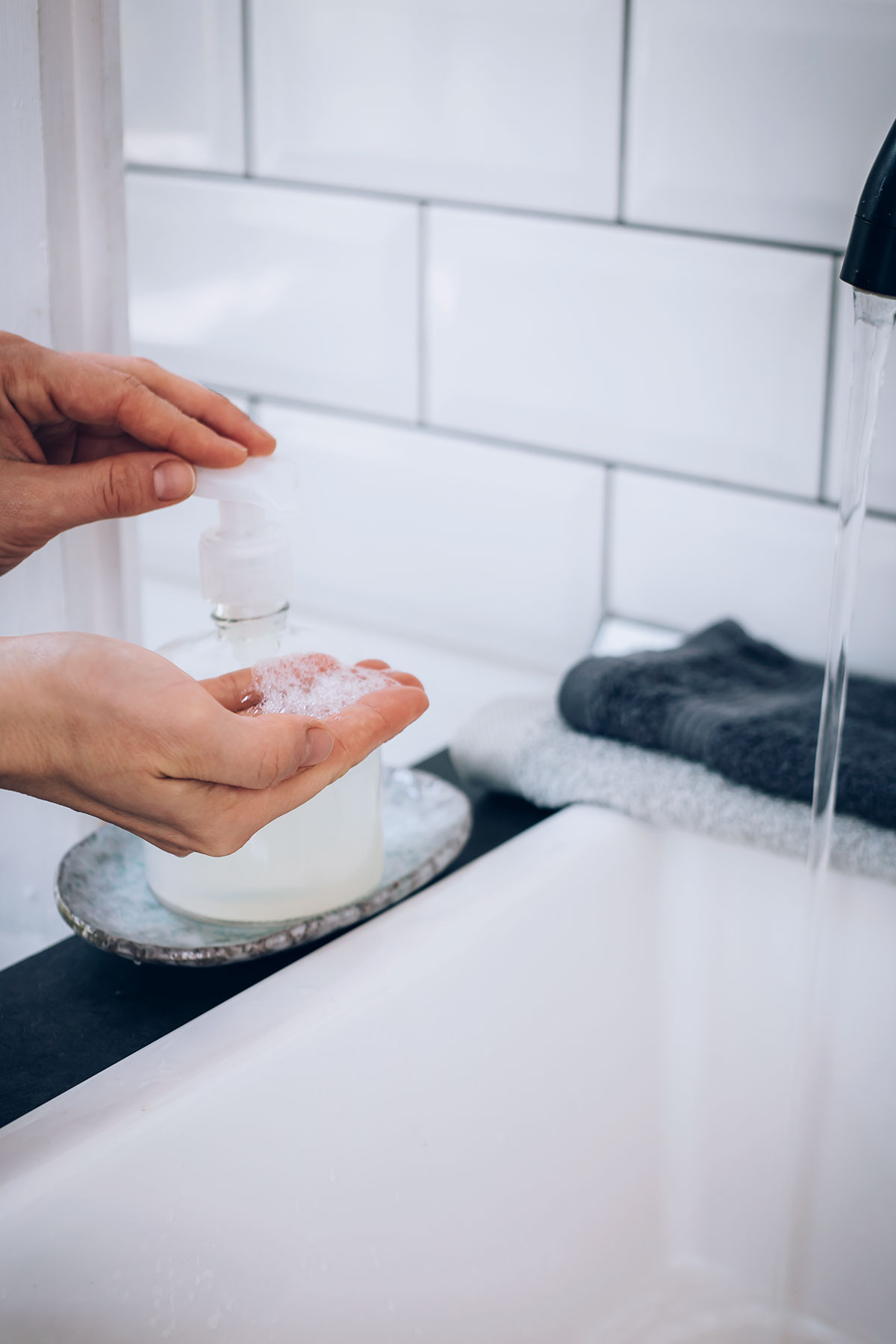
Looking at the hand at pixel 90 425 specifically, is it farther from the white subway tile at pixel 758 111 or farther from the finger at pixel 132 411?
the white subway tile at pixel 758 111

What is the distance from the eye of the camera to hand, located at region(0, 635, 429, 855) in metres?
0.39

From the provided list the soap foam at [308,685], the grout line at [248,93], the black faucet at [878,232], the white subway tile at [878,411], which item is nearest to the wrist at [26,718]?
the soap foam at [308,685]

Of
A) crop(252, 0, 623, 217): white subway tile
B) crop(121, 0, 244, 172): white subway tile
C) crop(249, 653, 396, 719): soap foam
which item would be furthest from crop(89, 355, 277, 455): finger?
crop(121, 0, 244, 172): white subway tile

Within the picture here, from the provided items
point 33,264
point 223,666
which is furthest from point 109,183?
point 223,666

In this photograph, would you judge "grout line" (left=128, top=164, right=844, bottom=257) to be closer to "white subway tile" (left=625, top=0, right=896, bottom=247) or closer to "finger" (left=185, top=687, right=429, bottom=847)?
"white subway tile" (left=625, top=0, right=896, bottom=247)

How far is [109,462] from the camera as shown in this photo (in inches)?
21.1

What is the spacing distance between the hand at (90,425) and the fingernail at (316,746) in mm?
165

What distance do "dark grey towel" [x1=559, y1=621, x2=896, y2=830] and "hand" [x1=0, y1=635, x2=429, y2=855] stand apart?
281mm

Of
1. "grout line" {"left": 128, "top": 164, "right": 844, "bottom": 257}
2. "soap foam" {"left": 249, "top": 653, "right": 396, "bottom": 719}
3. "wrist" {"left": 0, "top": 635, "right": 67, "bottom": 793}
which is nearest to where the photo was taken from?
"wrist" {"left": 0, "top": 635, "right": 67, "bottom": 793}

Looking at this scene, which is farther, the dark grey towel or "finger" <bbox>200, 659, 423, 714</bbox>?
the dark grey towel

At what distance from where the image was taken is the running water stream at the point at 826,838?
53cm

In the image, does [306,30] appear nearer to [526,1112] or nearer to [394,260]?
[394,260]

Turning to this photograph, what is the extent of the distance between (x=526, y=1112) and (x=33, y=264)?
429 millimetres

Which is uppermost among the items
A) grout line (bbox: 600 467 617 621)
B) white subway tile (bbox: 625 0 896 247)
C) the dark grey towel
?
white subway tile (bbox: 625 0 896 247)
